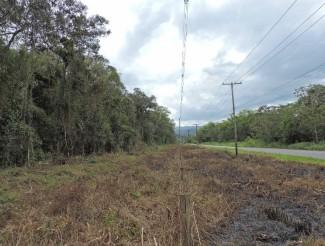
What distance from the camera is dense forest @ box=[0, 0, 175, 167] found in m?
17.6

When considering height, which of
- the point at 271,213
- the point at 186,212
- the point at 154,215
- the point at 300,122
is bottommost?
the point at 271,213

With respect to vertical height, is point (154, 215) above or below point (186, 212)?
below

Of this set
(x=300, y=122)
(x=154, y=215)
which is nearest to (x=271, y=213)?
(x=154, y=215)

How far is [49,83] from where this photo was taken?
2562 centimetres

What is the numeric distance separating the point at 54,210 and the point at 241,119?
104292mm

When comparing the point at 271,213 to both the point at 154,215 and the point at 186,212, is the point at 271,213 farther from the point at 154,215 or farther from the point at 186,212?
the point at 186,212

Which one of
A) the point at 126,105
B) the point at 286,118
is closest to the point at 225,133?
the point at 286,118

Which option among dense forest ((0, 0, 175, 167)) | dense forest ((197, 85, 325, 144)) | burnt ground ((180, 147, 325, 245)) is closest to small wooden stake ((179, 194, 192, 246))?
burnt ground ((180, 147, 325, 245))

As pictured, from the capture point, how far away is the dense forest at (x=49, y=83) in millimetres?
17625

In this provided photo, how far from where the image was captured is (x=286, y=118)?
58.3 meters

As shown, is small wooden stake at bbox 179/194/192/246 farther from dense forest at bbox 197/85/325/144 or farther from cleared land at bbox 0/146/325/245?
dense forest at bbox 197/85/325/144

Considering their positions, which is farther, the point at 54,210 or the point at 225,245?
the point at 54,210

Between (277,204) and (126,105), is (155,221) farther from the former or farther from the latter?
(126,105)

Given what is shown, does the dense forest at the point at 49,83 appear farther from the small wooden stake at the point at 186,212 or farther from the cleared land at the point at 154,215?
the small wooden stake at the point at 186,212
